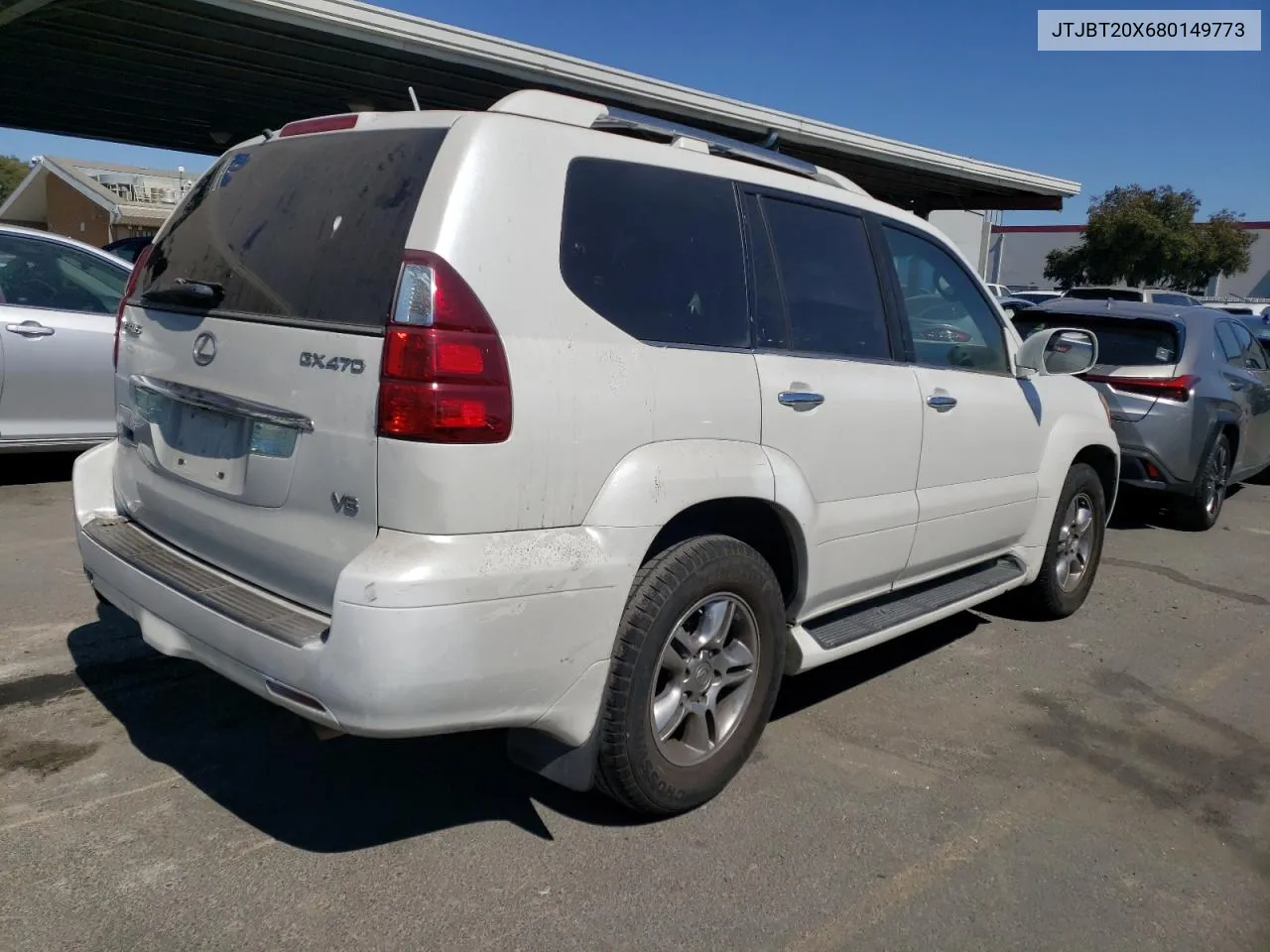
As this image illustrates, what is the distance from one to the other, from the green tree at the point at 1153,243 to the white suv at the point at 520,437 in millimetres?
42029

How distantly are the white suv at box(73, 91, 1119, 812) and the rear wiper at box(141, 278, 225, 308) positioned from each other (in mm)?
13

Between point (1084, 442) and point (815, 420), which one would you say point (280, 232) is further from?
point (1084, 442)

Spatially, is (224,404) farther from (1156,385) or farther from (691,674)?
(1156,385)

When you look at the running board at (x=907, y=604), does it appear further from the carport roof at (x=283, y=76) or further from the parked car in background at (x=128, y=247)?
the parked car in background at (x=128, y=247)

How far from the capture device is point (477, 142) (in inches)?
107

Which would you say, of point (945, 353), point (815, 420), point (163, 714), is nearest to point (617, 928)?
point (815, 420)

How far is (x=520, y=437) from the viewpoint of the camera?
266cm

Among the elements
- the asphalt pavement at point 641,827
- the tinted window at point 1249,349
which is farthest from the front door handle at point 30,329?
the tinted window at point 1249,349

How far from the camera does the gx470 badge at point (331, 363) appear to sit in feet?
8.64

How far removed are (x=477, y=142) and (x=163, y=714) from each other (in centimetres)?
234

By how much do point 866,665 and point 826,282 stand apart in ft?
6.22

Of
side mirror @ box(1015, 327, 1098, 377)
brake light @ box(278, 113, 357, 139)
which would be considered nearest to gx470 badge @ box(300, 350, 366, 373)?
brake light @ box(278, 113, 357, 139)

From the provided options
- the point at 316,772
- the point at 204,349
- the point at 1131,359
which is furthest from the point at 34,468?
the point at 1131,359

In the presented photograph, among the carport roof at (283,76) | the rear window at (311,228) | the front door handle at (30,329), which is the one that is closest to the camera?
the rear window at (311,228)
